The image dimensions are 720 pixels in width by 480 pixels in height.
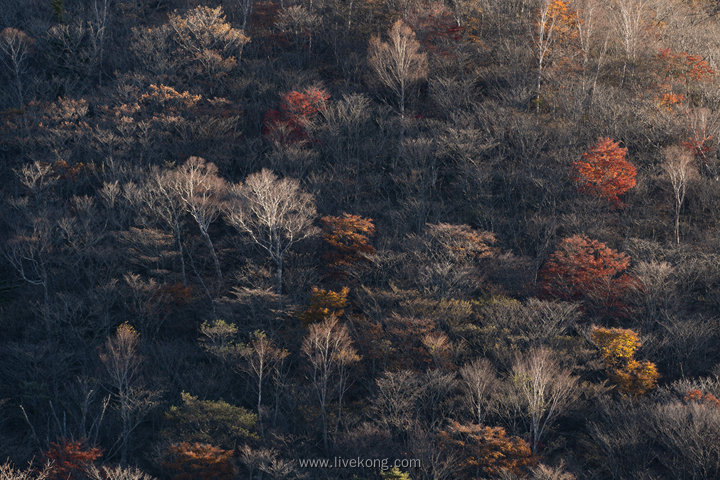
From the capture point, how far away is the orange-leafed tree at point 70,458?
38.1 m

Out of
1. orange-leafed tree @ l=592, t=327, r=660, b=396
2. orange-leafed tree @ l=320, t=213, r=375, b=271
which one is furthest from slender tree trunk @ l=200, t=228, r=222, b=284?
orange-leafed tree @ l=592, t=327, r=660, b=396

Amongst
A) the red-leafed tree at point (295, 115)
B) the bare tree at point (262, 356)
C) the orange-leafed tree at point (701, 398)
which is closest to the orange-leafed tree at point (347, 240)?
the bare tree at point (262, 356)

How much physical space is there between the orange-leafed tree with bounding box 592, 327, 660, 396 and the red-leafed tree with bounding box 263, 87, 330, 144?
31807mm

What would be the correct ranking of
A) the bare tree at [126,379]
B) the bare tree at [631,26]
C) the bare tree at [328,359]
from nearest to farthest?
the bare tree at [328,359]
the bare tree at [126,379]
the bare tree at [631,26]

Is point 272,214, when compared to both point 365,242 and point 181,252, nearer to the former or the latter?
point 365,242

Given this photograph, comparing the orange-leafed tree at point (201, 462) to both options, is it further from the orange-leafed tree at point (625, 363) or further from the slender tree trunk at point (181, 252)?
the orange-leafed tree at point (625, 363)

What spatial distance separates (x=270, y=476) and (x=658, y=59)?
48023mm

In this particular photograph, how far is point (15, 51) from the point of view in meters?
71.1

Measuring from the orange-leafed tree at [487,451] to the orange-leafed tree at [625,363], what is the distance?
7000mm

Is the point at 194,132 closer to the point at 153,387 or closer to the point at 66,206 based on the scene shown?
the point at 66,206

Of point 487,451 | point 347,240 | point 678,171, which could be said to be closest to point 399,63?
point 347,240

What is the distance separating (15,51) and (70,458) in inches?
1898

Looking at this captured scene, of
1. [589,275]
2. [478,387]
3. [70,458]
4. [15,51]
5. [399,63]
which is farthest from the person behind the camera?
[15,51]

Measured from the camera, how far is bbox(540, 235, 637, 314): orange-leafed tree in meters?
42.7
